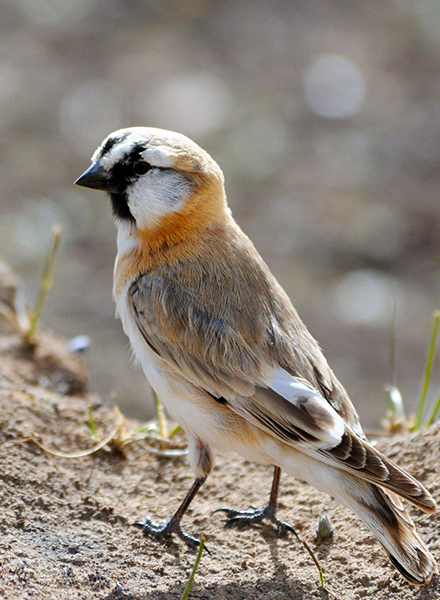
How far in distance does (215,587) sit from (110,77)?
31.7ft

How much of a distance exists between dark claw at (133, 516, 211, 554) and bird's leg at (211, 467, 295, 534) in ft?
0.82

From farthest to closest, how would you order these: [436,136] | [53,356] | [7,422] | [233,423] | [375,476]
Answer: [436,136] < [53,356] < [7,422] < [233,423] < [375,476]

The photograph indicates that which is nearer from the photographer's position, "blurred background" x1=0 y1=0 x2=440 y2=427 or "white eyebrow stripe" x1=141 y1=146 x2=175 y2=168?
"white eyebrow stripe" x1=141 y1=146 x2=175 y2=168

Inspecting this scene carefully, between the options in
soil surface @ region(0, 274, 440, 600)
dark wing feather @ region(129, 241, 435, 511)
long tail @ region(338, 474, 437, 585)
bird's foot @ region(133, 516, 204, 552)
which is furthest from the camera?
bird's foot @ region(133, 516, 204, 552)

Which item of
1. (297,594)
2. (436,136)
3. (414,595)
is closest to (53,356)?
(297,594)

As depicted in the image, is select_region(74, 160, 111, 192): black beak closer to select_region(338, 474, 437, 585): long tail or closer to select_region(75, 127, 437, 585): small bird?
select_region(75, 127, 437, 585): small bird

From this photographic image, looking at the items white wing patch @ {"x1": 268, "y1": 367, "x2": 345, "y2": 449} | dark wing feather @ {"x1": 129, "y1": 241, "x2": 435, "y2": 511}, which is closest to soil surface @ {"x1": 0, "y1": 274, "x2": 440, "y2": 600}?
dark wing feather @ {"x1": 129, "y1": 241, "x2": 435, "y2": 511}

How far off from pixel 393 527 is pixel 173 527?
1.16 metres

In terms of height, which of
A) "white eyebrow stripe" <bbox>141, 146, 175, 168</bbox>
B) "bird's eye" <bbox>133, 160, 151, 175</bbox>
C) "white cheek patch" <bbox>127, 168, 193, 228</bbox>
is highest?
"white eyebrow stripe" <bbox>141, 146, 175, 168</bbox>

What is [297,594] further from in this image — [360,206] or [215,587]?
[360,206]

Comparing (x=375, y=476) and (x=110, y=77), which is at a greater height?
(x=110, y=77)

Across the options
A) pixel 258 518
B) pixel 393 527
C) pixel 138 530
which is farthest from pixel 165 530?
pixel 393 527

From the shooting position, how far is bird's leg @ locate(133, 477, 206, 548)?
4.09 meters

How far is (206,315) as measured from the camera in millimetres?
4105
